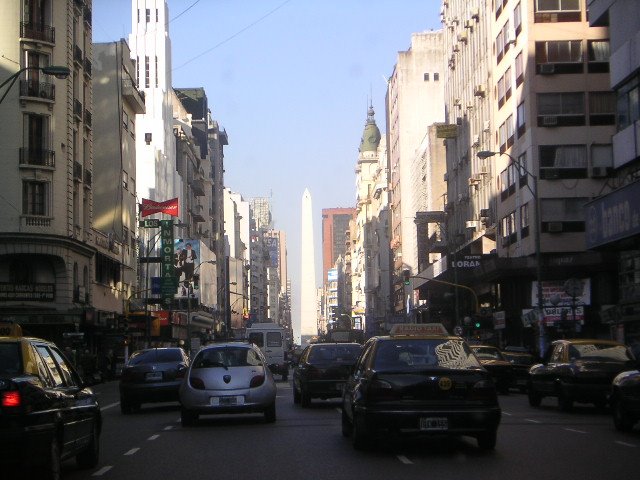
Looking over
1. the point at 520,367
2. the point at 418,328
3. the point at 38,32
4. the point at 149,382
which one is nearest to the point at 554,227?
the point at 520,367

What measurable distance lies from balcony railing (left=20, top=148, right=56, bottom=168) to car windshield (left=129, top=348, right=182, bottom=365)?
29651 millimetres

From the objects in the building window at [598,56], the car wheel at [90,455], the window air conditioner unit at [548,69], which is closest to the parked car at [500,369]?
the car wheel at [90,455]

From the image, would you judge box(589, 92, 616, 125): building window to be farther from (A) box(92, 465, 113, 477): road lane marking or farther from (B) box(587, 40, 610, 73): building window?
(A) box(92, 465, 113, 477): road lane marking

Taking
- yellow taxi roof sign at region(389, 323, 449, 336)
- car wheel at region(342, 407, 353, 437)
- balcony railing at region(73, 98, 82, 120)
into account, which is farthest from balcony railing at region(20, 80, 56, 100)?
car wheel at region(342, 407, 353, 437)

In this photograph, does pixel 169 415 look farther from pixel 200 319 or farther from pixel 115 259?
pixel 200 319

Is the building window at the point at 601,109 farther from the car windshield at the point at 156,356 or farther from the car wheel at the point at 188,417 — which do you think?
the car wheel at the point at 188,417

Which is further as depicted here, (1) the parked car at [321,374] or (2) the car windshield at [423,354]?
(1) the parked car at [321,374]

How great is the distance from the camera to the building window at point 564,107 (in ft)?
186

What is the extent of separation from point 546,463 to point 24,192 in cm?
4507

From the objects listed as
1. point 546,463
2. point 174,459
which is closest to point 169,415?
point 174,459

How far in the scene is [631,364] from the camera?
67.8 ft

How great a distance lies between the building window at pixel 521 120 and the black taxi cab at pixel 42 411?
46734 mm

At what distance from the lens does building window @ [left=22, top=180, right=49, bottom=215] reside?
2162 inches

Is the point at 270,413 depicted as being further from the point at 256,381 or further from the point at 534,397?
the point at 534,397
